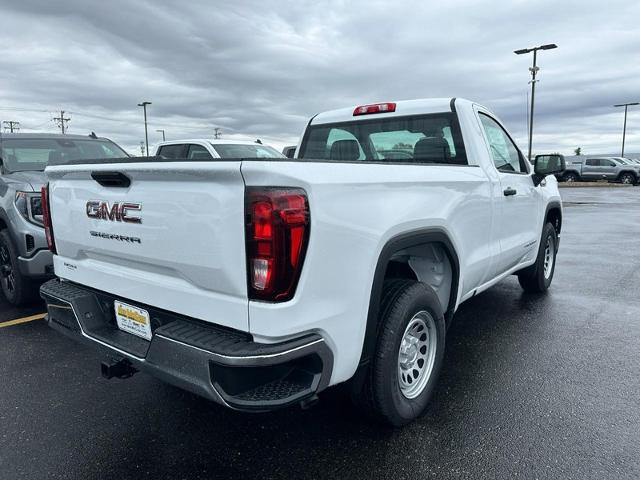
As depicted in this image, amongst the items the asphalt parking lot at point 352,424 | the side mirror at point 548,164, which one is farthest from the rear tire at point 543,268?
the asphalt parking lot at point 352,424

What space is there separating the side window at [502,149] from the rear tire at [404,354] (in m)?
1.66

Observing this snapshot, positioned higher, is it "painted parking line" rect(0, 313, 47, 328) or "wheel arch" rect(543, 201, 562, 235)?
"wheel arch" rect(543, 201, 562, 235)

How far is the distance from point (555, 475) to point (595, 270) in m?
5.28

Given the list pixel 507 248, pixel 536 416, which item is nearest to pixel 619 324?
pixel 507 248

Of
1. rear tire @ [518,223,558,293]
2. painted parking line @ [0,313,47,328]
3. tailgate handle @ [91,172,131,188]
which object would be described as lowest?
painted parking line @ [0,313,47,328]

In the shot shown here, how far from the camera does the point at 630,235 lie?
33.4ft

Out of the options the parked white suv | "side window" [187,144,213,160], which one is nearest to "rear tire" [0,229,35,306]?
the parked white suv

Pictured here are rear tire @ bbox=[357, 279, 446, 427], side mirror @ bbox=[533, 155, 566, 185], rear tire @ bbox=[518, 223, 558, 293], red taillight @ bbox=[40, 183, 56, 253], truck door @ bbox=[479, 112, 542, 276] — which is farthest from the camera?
rear tire @ bbox=[518, 223, 558, 293]

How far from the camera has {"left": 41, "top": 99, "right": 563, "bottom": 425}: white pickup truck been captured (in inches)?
75.9

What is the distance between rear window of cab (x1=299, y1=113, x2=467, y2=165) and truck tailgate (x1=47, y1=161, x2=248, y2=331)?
5.32 feet

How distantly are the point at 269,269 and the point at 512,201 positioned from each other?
280cm

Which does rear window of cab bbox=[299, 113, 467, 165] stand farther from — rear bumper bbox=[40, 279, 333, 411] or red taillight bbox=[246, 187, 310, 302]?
rear bumper bbox=[40, 279, 333, 411]

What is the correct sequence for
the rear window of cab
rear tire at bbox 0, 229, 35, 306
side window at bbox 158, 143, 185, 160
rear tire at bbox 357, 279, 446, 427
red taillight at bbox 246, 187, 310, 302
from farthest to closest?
side window at bbox 158, 143, 185, 160 < rear tire at bbox 0, 229, 35, 306 < the rear window of cab < rear tire at bbox 357, 279, 446, 427 < red taillight at bbox 246, 187, 310, 302

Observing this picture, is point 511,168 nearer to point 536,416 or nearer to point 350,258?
point 536,416
